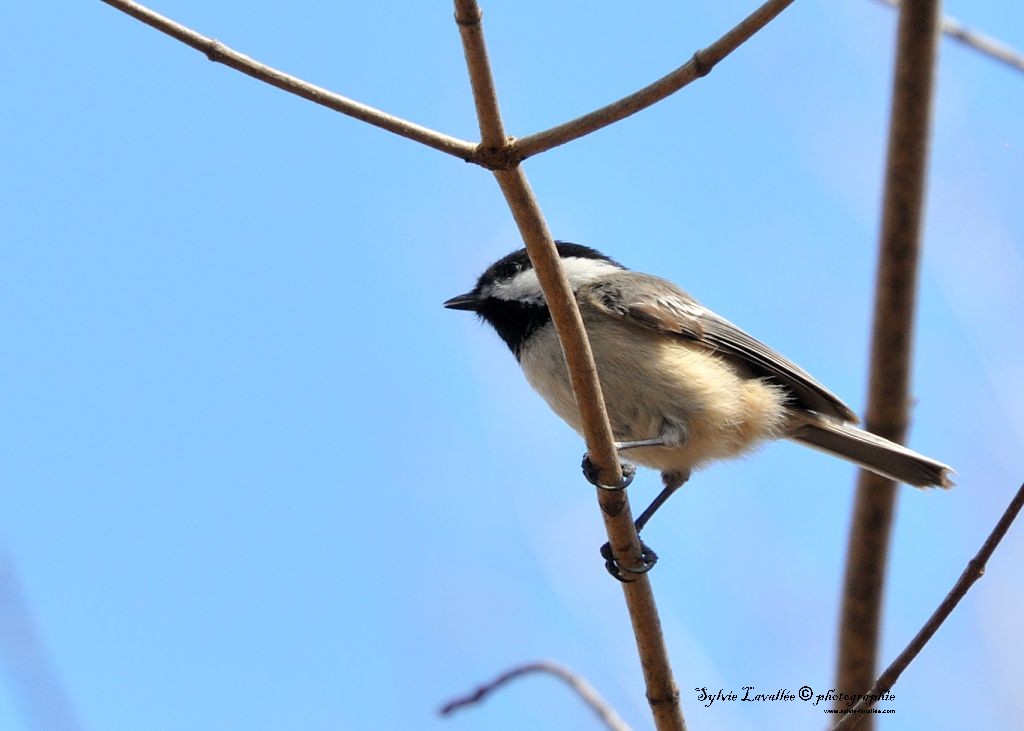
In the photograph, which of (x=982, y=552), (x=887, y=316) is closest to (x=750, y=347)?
(x=887, y=316)

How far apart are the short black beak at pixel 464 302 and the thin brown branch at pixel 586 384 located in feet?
5.56

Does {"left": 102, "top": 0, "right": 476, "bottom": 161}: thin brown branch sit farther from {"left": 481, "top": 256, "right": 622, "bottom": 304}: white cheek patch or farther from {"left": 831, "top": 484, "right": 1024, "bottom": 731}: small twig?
{"left": 481, "top": 256, "right": 622, "bottom": 304}: white cheek patch

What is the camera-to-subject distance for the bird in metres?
3.86

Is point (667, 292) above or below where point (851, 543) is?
above

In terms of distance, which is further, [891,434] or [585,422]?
[891,434]

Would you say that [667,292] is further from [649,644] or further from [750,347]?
[649,644]

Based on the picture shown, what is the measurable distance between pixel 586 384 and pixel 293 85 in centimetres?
102

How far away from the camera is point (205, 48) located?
2.19 metres

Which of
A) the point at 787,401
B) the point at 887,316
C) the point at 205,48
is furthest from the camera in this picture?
the point at 787,401

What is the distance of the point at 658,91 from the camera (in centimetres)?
216

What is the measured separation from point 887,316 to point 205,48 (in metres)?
2.02

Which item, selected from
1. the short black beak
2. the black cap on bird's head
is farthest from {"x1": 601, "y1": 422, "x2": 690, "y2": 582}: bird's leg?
the short black beak

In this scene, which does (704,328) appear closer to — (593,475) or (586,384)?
(593,475)

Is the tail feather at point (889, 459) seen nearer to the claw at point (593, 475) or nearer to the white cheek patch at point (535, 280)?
the white cheek patch at point (535, 280)
